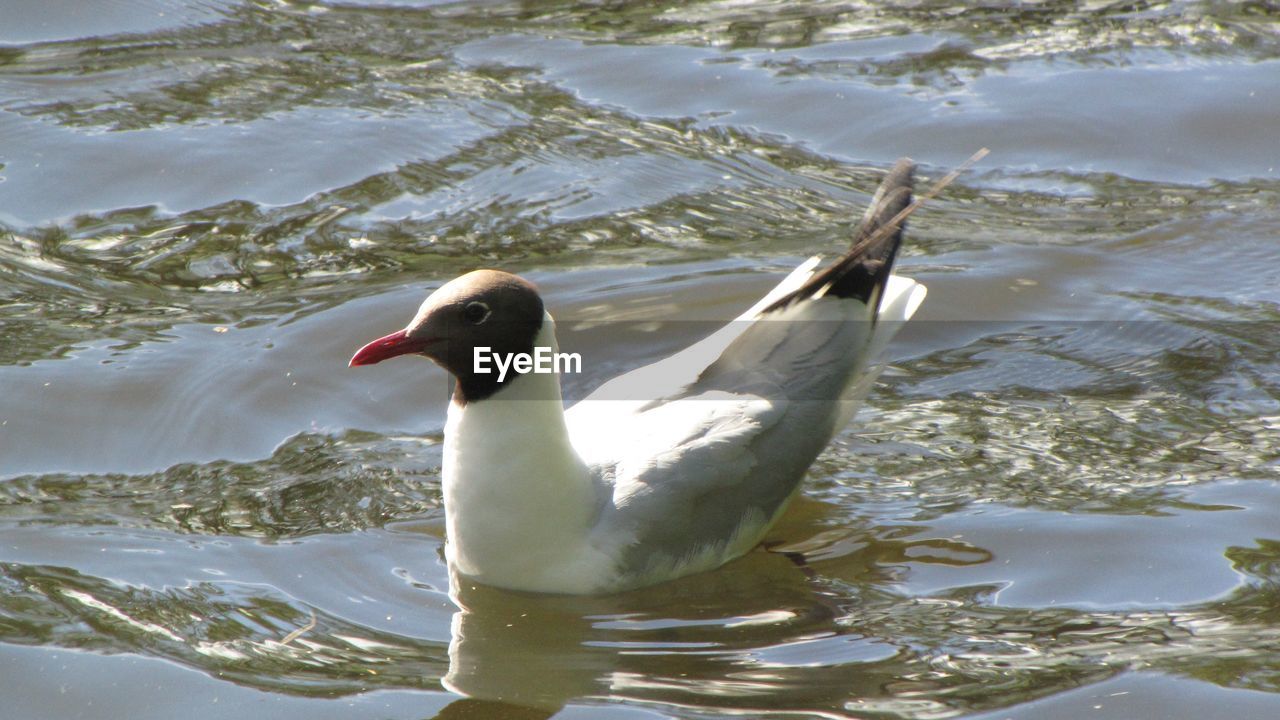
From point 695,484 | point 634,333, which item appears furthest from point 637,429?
point 634,333

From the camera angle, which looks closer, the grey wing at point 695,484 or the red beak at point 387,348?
the red beak at point 387,348

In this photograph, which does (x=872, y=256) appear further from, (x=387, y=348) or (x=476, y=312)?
(x=387, y=348)

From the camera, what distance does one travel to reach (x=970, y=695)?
13.3 feet

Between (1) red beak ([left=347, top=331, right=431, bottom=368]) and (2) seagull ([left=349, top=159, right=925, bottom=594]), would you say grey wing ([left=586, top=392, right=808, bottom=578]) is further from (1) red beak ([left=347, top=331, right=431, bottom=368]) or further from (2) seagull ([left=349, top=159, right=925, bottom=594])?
(1) red beak ([left=347, top=331, right=431, bottom=368])

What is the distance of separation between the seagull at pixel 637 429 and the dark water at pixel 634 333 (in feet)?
0.55

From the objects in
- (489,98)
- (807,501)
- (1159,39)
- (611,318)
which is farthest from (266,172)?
(1159,39)

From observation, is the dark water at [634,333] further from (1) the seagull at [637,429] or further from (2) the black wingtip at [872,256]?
(2) the black wingtip at [872,256]

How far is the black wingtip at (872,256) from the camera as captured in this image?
5.24 m

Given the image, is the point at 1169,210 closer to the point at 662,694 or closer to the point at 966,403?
the point at 966,403

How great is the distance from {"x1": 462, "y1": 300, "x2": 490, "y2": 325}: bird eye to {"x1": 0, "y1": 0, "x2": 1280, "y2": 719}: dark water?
841 mm

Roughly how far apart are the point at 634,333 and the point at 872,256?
53.0 inches

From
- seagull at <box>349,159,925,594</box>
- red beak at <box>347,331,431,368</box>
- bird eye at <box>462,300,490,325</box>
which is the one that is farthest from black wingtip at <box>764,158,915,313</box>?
red beak at <box>347,331,431,368</box>

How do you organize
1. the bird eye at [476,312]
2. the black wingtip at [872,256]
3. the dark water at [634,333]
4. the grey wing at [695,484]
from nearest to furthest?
the dark water at [634,333], the bird eye at [476,312], the grey wing at [695,484], the black wingtip at [872,256]

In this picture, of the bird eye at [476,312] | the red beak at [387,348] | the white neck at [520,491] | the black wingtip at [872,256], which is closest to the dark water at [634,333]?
the white neck at [520,491]
